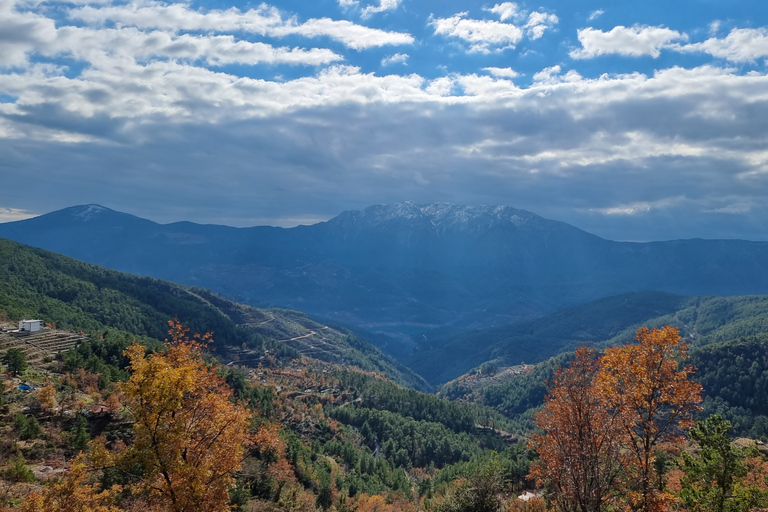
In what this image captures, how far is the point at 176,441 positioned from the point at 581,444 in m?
24.2

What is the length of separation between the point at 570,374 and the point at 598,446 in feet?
13.4

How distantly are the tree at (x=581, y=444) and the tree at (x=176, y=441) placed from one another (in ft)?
68.7

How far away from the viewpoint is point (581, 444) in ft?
79.7

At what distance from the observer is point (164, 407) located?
2608 cm

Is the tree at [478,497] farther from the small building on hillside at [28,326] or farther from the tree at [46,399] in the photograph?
the small building on hillside at [28,326]

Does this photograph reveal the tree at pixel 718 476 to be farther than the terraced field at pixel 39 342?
No

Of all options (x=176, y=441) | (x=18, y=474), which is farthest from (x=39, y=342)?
(x=176, y=441)

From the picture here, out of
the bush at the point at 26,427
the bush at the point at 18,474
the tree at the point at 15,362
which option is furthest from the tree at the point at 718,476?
the tree at the point at 15,362

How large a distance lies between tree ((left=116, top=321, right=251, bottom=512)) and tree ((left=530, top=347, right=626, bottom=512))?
68.7 ft

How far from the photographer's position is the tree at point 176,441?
25781mm

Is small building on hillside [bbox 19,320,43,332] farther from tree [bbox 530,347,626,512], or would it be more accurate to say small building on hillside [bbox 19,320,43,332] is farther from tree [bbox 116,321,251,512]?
tree [bbox 530,347,626,512]

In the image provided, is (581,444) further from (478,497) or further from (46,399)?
(46,399)

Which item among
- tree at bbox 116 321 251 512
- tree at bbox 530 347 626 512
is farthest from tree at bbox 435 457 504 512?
tree at bbox 116 321 251 512

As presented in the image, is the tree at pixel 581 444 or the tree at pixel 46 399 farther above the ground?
the tree at pixel 581 444
